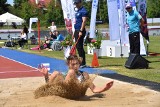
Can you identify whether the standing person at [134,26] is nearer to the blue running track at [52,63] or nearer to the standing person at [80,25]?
the standing person at [80,25]

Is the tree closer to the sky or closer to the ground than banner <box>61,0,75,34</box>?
closer to the sky

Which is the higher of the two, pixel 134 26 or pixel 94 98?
pixel 134 26

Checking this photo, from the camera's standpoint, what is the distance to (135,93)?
27.2 ft

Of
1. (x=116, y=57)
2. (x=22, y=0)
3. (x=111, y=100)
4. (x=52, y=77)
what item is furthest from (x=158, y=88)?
(x=22, y=0)

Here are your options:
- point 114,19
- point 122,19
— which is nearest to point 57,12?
point 114,19

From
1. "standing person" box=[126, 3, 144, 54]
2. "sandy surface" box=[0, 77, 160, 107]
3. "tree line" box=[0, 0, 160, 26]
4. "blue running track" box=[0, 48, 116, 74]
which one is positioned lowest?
"blue running track" box=[0, 48, 116, 74]

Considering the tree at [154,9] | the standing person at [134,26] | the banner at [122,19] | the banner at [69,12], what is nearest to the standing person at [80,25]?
the standing person at [134,26]

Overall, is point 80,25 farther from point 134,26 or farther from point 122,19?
point 122,19

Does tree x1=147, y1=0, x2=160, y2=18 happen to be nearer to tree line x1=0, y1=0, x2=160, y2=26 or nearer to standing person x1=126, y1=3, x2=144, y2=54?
tree line x1=0, y1=0, x2=160, y2=26

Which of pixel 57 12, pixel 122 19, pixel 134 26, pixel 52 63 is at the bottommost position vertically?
pixel 52 63

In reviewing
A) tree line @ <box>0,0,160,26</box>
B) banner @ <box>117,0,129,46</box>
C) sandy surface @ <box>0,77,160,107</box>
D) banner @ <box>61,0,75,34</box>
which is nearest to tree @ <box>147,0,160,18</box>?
tree line @ <box>0,0,160,26</box>

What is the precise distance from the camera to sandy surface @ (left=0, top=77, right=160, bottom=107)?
7.25 meters

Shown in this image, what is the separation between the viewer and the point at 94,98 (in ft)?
26.0

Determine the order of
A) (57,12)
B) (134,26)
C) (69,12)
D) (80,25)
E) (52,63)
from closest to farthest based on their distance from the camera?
1. (80,25)
2. (134,26)
3. (52,63)
4. (69,12)
5. (57,12)
